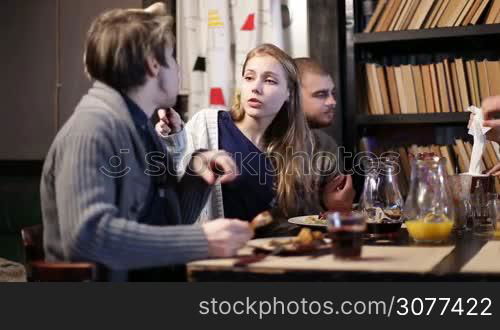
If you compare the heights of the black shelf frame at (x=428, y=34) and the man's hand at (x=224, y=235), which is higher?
the black shelf frame at (x=428, y=34)

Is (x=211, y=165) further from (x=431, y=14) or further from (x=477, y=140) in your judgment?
(x=431, y=14)

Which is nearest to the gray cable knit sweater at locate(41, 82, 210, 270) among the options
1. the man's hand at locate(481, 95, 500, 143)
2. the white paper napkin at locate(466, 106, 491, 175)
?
the white paper napkin at locate(466, 106, 491, 175)

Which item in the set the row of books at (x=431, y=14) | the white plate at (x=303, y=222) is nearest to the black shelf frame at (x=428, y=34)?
the row of books at (x=431, y=14)

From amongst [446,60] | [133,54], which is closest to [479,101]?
[446,60]

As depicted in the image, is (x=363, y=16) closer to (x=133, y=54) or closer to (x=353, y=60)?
(x=353, y=60)

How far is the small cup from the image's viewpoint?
108cm

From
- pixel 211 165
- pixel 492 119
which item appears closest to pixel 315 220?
pixel 211 165

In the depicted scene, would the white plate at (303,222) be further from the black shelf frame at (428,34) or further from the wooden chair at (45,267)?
the black shelf frame at (428,34)

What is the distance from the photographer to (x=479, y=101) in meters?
2.55

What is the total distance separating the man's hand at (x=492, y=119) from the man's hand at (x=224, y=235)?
3.55 feet

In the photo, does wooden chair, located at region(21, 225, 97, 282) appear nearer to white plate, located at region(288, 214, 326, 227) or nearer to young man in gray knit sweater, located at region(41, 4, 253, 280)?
young man in gray knit sweater, located at region(41, 4, 253, 280)

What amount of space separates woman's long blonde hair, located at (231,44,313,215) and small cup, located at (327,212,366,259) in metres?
0.64

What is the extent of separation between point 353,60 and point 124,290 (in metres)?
1.74

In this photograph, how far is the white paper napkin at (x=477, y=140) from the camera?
1825 mm
